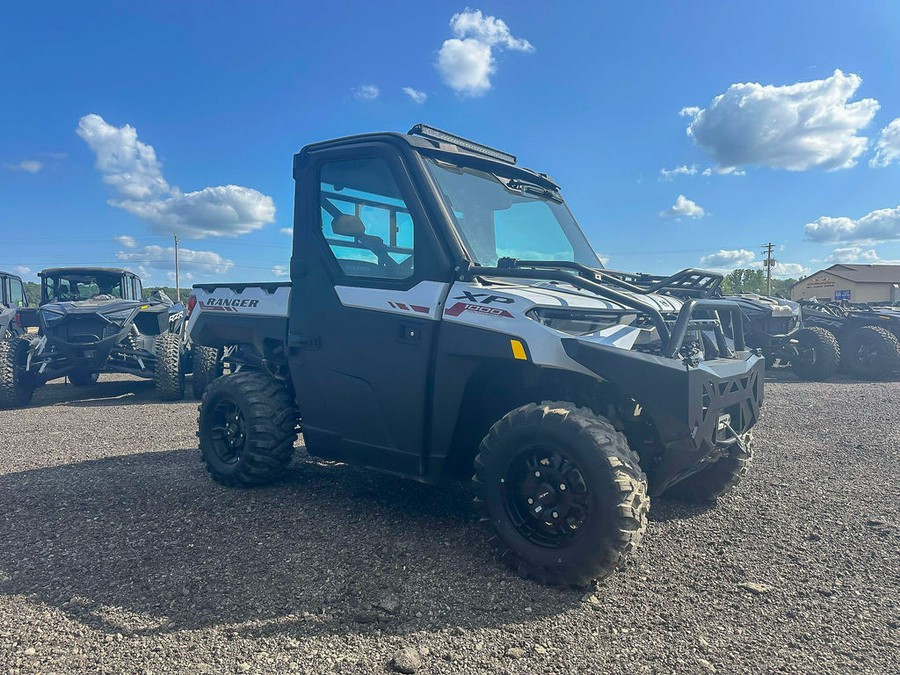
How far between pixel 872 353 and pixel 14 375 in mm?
15486

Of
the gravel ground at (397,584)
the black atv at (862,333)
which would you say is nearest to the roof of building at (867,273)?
the black atv at (862,333)

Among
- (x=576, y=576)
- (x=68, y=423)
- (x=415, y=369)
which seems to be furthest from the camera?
(x=68, y=423)

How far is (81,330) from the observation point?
387 inches

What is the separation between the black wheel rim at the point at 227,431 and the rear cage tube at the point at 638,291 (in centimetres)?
232

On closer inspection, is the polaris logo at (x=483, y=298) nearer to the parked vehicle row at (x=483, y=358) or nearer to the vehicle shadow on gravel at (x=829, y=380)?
the parked vehicle row at (x=483, y=358)

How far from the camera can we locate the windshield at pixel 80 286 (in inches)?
446

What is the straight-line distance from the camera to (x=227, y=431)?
464cm

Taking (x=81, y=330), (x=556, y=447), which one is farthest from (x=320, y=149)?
(x=81, y=330)

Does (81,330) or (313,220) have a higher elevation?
Result: (313,220)

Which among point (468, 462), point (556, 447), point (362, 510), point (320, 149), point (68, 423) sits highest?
point (320, 149)

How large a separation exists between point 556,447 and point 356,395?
55.1 inches

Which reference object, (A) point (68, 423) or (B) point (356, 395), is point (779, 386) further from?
(A) point (68, 423)

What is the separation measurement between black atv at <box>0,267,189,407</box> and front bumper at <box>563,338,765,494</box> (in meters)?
8.13

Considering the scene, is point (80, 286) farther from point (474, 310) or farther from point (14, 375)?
point (474, 310)
